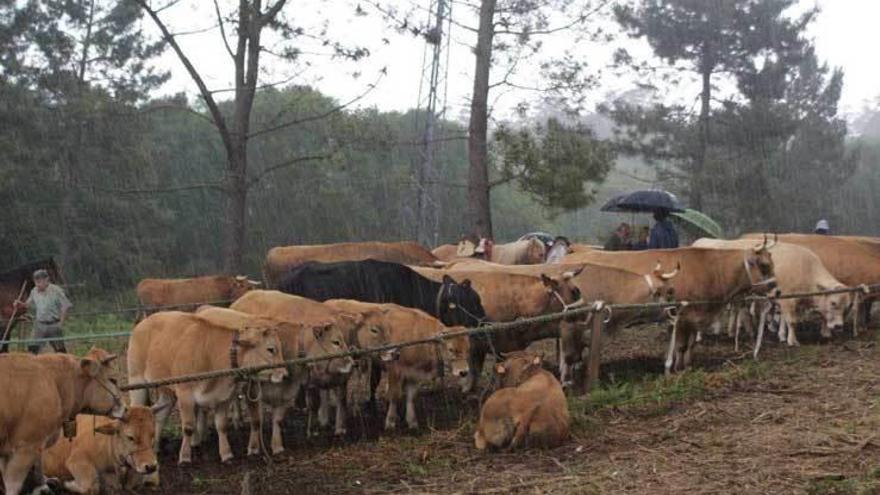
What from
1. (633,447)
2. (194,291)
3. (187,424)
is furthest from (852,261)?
(187,424)

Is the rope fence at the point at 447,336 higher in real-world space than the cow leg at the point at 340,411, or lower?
higher

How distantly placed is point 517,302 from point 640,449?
4478 millimetres

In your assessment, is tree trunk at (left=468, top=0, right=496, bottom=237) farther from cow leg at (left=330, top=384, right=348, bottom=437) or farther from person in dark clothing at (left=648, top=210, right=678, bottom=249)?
cow leg at (left=330, top=384, right=348, bottom=437)

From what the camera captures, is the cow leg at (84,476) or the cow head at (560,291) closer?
the cow leg at (84,476)

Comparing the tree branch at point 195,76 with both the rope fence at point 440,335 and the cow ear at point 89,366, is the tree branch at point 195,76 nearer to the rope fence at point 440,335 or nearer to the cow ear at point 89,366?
the rope fence at point 440,335

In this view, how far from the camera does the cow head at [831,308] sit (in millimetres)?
14242

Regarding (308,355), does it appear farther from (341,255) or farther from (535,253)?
(535,253)

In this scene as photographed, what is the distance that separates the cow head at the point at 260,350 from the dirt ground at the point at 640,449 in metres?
0.75

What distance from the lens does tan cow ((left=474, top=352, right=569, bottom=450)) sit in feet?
26.6

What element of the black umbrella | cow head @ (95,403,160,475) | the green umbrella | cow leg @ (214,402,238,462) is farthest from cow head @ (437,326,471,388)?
the green umbrella

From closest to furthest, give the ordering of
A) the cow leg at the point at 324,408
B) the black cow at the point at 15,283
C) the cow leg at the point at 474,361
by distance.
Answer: the cow leg at the point at 324,408 < the cow leg at the point at 474,361 < the black cow at the point at 15,283

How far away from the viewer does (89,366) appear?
758 centimetres

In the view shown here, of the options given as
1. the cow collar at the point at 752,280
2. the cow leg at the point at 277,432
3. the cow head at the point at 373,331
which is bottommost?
the cow leg at the point at 277,432

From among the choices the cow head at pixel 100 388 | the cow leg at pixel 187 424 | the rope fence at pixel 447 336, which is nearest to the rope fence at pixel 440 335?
the rope fence at pixel 447 336
